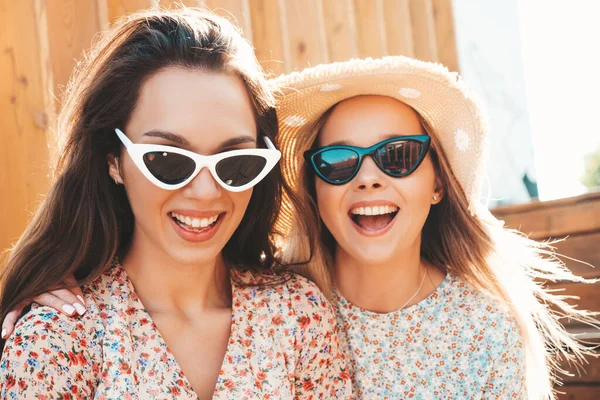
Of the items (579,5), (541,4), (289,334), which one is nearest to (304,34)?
(289,334)

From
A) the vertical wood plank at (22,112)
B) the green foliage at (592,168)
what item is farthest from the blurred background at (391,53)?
the green foliage at (592,168)

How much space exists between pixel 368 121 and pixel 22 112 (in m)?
1.33

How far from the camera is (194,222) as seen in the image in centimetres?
192

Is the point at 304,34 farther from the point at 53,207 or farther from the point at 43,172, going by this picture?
the point at 53,207

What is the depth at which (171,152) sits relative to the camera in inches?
71.0

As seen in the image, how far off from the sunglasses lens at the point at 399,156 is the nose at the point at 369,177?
26mm

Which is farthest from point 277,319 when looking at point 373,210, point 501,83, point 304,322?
point 501,83

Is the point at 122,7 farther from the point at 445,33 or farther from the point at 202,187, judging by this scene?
the point at 445,33

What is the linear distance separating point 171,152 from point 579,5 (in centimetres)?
734

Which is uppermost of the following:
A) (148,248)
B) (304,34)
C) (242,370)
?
(304,34)

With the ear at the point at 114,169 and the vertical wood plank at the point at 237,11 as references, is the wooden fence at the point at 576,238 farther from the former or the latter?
the ear at the point at 114,169

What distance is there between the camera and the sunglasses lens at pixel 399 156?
7.51 ft

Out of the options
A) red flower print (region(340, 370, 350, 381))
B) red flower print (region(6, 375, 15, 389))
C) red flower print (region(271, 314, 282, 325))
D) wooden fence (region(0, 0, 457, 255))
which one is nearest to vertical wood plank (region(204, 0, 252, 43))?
wooden fence (region(0, 0, 457, 255))

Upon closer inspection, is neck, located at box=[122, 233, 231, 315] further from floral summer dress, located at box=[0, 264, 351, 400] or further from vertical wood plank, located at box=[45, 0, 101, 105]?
vertical wood plank, located at box=[45, 0, 101, 105]
